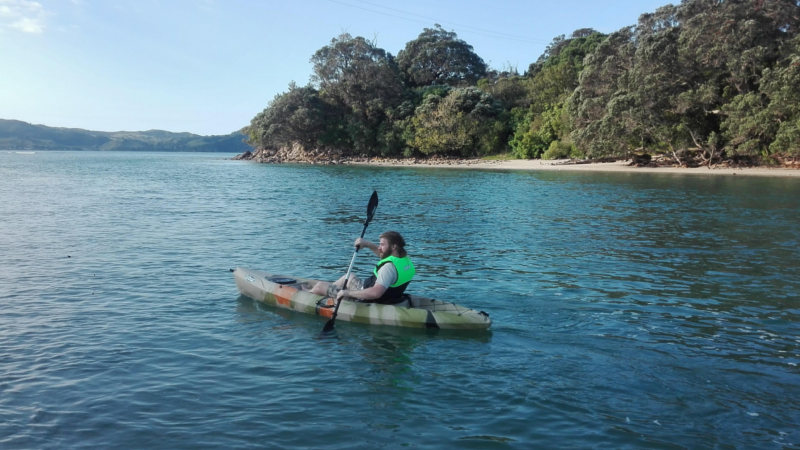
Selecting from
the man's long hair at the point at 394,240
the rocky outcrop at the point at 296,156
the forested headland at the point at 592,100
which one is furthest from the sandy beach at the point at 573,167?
the man's long hair at the point at 394,240

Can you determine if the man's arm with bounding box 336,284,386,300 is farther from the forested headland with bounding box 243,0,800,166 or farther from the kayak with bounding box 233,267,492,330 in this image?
the forested headland with bounding box 243,0,800,166

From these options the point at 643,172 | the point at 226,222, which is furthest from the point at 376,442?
the point at 643,172

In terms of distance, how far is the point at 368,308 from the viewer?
9438mm

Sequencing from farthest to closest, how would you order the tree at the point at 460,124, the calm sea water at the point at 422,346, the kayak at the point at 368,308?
the tree at the point at 460,124 → the kayak at the point at 368,308 → the calm sea water at the point at 422,346

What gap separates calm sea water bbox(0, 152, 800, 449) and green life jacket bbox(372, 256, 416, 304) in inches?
23.8

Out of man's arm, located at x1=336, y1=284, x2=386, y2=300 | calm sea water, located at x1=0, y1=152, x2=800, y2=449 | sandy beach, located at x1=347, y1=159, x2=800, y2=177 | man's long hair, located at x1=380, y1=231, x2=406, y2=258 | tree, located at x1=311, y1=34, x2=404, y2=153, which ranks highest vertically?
tree, located at x1=311, y1=34, x2=404, y2=153

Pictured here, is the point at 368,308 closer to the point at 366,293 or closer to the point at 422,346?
the point at 366,293

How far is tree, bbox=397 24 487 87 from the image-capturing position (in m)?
89.6

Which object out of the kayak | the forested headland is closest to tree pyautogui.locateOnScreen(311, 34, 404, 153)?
the forested headland

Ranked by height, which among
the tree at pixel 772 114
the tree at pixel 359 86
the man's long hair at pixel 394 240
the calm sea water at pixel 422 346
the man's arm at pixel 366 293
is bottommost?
the calm sea water at pixel 422 346

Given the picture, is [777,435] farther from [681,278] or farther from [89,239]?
[89,239]

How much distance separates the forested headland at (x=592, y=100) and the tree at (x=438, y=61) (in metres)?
0.21

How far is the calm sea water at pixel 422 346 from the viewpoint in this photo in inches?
235

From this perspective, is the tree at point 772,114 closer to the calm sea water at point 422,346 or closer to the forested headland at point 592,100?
the forested headland at point 592,100
